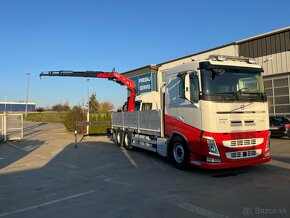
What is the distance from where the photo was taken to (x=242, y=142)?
9.41m

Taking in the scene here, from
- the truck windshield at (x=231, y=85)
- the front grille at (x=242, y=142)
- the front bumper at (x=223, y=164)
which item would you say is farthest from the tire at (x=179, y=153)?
the truck windshield at (x=231, y=85)

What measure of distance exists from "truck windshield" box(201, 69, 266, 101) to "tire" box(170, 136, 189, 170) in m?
1.83

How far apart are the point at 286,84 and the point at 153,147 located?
12890 millimetres

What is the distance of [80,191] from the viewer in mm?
7934

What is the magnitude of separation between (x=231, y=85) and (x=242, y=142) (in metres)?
1.68

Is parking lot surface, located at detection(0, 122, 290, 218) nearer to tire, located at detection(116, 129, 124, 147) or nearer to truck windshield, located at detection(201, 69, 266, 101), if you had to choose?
truck windshield, located at detection(201, 69, 266, 101)

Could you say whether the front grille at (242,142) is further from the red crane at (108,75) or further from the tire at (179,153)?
the red crane at (108,75)

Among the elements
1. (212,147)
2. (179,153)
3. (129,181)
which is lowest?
(129,181)

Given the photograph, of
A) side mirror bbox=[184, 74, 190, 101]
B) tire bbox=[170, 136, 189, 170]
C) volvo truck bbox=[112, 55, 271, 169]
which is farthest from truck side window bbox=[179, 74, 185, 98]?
tire bbox=[170, 136, 189, 170]

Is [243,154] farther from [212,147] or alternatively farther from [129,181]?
[129,181]

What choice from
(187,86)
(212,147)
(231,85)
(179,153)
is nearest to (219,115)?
(212,147)

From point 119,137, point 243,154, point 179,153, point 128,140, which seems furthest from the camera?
point 119,137

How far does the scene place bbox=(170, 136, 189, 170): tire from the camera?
10.0 meters

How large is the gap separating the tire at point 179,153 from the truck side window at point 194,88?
59.0 inches
